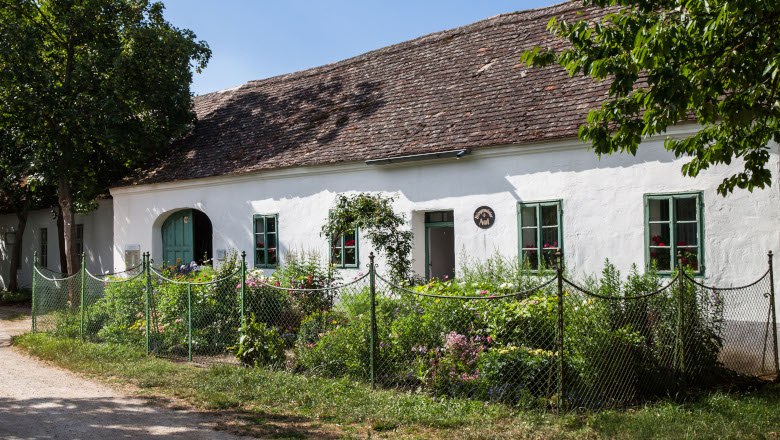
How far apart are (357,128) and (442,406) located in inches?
334

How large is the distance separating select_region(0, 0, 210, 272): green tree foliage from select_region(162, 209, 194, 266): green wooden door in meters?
1.98

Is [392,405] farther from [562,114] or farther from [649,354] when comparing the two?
[562,114]

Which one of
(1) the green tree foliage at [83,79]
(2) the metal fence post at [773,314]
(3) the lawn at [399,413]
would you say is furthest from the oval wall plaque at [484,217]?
(1) the green tree foliage at [83,79]

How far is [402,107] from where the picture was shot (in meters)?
14.7

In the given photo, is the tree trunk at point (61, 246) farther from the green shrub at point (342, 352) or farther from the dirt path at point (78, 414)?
the green shrub at point (342, 352)

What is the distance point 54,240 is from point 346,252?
13.2 meters

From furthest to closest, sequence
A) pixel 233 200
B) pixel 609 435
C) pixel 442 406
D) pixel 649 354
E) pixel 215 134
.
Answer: pixel 215 134 < pixel 233 200 < pixel 649 354 < pixel 442 406 < pixel 609 435

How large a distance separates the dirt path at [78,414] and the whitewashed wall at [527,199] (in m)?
6.02

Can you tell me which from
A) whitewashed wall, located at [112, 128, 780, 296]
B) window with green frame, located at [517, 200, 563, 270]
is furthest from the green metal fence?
window with green frame, located at [517, 200, 563, 270]

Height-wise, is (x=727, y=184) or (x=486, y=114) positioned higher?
(x=486, y=114)

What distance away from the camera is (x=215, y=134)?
59.7 feet

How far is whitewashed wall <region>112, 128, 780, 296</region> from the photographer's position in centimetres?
995

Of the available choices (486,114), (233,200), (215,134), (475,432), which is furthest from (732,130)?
(215,134)

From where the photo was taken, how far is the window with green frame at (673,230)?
33.5 ft
